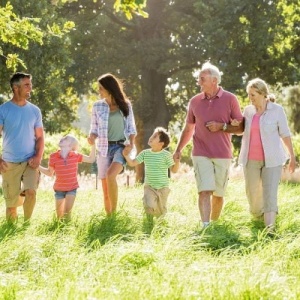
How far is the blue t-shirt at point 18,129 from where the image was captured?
8320 millimetres

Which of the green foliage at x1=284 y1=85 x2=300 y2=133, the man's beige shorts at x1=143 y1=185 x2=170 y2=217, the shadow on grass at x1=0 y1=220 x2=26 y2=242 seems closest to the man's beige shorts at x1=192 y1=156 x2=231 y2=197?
the man's beige shorts at x1=143 y1=185 x2=170 y2=217

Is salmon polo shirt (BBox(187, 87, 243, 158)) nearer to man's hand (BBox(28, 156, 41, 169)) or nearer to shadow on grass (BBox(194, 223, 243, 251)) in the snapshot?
shadow on grass (BBox(194, 223, 243, 251))

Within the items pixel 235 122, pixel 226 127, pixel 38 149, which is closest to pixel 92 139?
pixel 38 149

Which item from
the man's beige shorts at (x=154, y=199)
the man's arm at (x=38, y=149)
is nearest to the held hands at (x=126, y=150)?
the man's beige shorts at (x=154, y=199)

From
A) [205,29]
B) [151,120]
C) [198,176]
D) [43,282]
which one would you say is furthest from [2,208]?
[151,120]

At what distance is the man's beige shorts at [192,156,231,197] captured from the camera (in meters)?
8.50

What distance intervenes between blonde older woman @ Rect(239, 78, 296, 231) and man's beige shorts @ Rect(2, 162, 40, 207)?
248 cm

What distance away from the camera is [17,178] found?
27.7 ft

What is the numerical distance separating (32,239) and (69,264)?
1122 mm

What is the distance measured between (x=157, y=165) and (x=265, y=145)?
1425 millimetres

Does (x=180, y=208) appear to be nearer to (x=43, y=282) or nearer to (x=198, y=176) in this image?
(x=198, y=176)

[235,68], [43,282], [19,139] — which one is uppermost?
[235,68]

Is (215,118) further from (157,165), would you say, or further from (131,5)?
(131,5)

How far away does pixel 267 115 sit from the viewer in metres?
8.30
